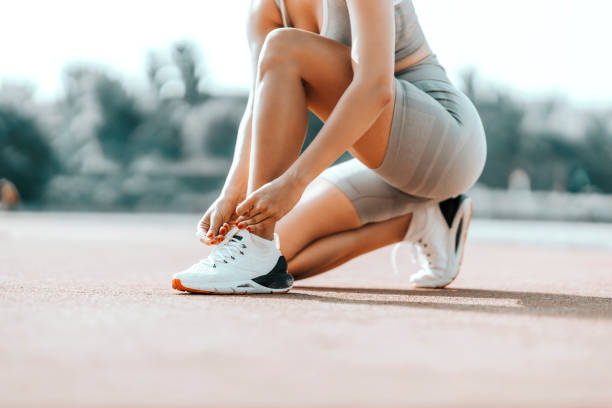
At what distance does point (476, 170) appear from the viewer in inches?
74.3

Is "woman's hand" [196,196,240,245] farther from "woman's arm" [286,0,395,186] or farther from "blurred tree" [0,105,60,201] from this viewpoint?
"blurred tree" [0,105,60,201]

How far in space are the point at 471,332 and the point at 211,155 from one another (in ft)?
109

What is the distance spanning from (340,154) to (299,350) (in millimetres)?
638

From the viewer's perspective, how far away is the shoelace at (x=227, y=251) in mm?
1588

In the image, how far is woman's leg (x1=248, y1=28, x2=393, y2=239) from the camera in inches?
62.6

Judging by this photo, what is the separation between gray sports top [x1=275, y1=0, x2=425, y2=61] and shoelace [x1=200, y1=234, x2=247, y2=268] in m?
0.58

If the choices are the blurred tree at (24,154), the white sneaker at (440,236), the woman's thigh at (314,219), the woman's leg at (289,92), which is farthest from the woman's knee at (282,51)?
the blurred tree at (24,154)

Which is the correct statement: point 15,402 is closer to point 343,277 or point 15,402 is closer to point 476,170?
point 476,170

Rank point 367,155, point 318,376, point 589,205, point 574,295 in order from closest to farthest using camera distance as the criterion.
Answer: point 318,376, point 367,155, point 574,295, point 589,205

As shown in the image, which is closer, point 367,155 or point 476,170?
point 367,155

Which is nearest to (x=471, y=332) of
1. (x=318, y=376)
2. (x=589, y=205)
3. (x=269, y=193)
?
(x=318, y=376)

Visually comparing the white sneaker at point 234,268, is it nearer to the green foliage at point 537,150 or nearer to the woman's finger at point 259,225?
the woman's finger at point 259,225

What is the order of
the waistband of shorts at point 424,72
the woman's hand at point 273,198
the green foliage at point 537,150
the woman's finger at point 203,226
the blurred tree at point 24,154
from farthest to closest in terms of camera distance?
the green foliage at point 537,150, the blurred tree at point 24,154, the waistband of shorts at point 424,72, the woman's finger at point 203,226, the woman's hand at point 273,198

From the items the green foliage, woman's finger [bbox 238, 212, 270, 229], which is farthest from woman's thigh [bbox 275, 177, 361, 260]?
the green foliage
